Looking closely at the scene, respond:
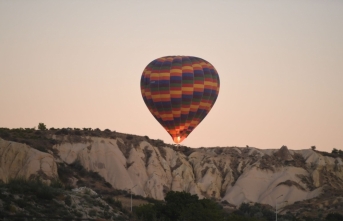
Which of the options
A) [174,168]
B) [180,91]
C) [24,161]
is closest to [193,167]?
[174,168]

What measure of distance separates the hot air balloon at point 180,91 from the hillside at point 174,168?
1359cm

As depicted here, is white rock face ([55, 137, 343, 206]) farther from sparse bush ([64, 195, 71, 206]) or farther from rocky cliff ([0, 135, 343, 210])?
sparse bush ([64, 195, 71, 206])

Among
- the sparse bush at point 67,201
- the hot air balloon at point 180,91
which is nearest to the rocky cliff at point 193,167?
the hot air balloon at point 180,91

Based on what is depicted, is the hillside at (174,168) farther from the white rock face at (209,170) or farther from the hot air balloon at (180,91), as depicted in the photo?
the hot air balloon at (180,91)

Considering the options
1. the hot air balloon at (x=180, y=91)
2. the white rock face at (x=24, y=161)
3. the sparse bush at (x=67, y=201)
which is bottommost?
the sparse bush at (x=67, y=201)

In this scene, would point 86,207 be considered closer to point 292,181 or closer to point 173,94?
point 173,94

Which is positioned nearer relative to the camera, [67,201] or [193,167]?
[67,201]

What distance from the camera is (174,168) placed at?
376 feet

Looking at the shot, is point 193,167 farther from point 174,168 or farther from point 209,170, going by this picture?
point 174,168

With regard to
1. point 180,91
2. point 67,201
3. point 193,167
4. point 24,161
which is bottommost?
point 67,201

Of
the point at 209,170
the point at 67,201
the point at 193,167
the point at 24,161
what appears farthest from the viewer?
the point at 193,167

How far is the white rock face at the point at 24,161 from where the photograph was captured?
306ft

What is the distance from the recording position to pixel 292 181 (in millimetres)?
115062

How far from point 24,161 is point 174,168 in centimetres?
2574
